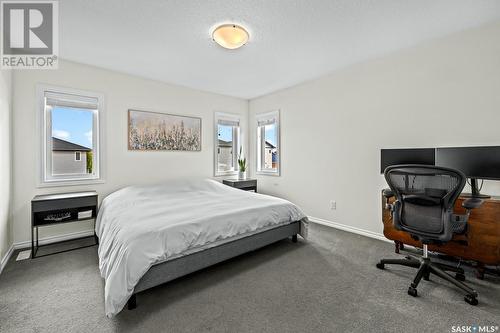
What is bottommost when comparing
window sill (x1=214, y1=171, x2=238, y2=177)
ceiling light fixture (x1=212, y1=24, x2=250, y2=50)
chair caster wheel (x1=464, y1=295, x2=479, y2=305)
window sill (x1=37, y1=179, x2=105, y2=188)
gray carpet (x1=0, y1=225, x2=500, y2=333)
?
gray carpet (x1=0, y1=225, x2=500, y2=333)

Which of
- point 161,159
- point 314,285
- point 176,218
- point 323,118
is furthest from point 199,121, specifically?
point 314,285

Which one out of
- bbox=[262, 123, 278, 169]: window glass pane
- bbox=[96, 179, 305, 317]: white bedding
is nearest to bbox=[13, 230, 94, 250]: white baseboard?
bbox=[96, 179, 305, 317]: white bedding

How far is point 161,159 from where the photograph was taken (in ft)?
13.1

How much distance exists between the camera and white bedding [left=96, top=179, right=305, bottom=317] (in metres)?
1.66

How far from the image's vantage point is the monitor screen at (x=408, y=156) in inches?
99.6

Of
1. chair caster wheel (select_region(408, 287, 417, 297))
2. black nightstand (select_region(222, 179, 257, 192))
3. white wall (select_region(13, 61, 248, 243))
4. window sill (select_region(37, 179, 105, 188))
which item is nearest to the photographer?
chair caster wheel (select_region(408, 287, 417, 297))

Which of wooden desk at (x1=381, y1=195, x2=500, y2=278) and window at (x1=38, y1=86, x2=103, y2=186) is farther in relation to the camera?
window at (x1=38, y1=86, x2=103, y2=186)

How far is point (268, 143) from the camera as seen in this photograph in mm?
5043

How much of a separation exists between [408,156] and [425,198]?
92 centimetres

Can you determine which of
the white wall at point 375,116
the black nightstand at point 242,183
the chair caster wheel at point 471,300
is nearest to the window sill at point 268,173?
the white wall at point 375,116

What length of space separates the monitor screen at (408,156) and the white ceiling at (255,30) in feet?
4.33

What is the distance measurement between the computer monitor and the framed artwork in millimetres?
3758

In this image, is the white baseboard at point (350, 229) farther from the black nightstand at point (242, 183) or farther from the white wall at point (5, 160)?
the white wall at point (5, 160)

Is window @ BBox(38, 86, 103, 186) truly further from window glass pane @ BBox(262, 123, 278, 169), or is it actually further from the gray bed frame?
window glass pane @ BBox(262, 123, 278, 169)
